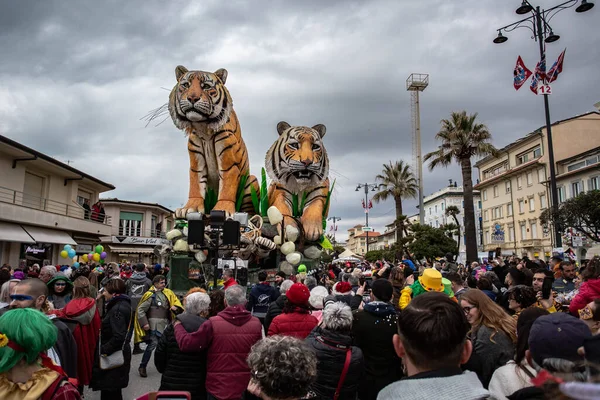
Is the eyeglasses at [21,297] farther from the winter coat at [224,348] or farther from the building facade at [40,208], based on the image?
the building facade at [40,208]

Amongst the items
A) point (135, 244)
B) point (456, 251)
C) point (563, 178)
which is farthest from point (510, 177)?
point (135, 244)

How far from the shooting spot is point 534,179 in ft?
140

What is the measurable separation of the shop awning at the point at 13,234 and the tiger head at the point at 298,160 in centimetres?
1247

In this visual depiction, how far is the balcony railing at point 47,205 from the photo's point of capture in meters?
20.3

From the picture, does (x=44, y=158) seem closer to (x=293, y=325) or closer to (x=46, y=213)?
(x=46, y=213)

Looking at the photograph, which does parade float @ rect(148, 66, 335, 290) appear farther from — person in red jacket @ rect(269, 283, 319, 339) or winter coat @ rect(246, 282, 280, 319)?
person in red jacket @ rect(269, 283, 319, 339)

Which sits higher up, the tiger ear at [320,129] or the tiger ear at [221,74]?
the tiger ear at [221,74]

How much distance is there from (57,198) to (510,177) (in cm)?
4222

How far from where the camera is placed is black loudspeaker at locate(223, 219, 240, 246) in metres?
8.92

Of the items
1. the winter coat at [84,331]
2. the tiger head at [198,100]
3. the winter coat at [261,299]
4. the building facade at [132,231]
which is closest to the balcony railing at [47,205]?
the building facade at [132,231]

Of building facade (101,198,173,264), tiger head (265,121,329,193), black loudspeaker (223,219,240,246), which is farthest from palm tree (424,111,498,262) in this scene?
building facade (101,198,173,264)

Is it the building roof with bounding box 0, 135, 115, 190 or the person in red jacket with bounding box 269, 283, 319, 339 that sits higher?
the building roof with bounding box 0, 135, 115, 190

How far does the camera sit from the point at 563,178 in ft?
121

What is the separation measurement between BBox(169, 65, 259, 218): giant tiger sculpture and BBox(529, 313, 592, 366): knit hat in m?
11.3
